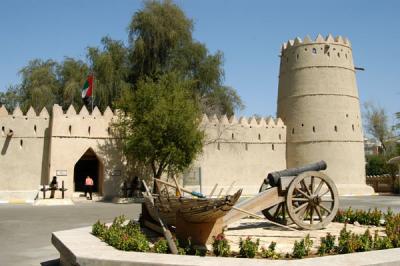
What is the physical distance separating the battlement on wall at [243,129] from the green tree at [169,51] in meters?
3.09

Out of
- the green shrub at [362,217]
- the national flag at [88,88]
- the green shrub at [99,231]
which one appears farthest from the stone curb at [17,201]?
the green shrub at [362,217]

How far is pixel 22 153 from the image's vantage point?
23.1 metres

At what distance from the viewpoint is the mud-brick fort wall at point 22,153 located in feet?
74.7

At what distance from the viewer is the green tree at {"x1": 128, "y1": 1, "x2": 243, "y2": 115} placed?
29281 mm

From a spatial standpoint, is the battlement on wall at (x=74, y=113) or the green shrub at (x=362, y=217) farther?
the battlement on wall at (x=74, y=113)

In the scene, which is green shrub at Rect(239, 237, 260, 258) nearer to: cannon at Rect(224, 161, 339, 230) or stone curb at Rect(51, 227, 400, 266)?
stone curb at Rect(51, 227, 400, 266)

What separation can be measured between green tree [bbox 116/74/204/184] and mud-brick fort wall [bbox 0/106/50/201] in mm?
4396

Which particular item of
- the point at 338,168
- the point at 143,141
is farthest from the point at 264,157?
the point at 143,141

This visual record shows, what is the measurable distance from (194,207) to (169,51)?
24.2 metres

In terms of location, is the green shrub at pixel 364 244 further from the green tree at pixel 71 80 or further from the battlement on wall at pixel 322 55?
the green tree at pixel 71 80

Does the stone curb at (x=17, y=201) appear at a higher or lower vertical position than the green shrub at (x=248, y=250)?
lower

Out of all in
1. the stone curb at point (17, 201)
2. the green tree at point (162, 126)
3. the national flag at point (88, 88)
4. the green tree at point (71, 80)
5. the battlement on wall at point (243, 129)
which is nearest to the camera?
the green tree at point (162, 126)

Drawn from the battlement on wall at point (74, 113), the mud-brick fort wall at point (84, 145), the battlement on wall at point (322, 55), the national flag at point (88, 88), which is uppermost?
the battlement on wall at point (322, 55)

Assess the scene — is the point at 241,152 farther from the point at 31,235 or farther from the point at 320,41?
the point at 31,235
